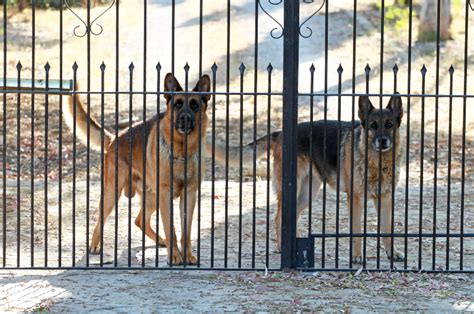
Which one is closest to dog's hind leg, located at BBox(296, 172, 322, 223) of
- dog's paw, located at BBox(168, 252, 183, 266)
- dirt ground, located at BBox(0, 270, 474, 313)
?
dog's paw, located at BBox(168, 252, 183, 266)

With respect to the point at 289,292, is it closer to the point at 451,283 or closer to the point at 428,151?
the point at 451,283

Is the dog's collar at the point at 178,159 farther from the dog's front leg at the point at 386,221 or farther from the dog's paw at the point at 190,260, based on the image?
the dog's front leg at the point at 386,221

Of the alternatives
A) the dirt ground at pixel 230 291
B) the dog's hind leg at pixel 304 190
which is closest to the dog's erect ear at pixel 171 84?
the dirt ground at pixel 230 291

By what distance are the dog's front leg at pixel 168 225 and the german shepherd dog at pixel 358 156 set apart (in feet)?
2.60

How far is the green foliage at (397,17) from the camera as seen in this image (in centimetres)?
2388

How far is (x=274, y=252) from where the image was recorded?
29.6 ft

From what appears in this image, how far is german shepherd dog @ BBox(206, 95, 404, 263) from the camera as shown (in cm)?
863

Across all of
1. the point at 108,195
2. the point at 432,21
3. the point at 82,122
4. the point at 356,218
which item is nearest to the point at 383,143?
the point at 356,218

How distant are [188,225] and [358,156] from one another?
1681 millimetres

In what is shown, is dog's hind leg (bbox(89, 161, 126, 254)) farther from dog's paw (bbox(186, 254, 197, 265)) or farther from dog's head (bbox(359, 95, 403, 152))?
dog's head (bbox(359, 95, 403, 152))

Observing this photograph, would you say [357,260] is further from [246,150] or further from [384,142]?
[246,150]

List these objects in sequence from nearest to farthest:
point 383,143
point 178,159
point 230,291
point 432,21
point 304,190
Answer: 1. point 230,291
2. point 178,159
3. point 383,143
4. point 304,190
5. point 432,21

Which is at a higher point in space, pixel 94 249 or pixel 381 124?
pixel 381 124

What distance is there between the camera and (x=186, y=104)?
321 inches
